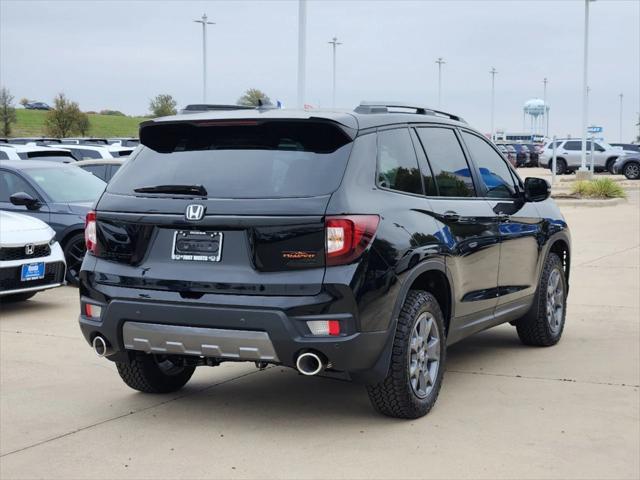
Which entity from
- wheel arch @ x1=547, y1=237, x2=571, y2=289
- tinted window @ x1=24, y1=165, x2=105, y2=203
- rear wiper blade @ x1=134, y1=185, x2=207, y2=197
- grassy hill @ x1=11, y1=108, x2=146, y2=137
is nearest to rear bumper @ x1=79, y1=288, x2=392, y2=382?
rear wiper blade @ x1=134, y1=185, x2=207, y2=197

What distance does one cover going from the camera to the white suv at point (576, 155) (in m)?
50.3

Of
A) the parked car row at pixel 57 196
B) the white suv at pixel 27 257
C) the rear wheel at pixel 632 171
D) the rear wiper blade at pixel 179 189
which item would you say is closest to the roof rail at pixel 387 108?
the rear wiper blade at pixel 179 189

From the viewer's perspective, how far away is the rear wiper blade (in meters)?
5.39

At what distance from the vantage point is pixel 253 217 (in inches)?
203

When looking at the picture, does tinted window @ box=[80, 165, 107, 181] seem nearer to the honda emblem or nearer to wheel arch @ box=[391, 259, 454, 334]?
wheel arch @ box=[391, 259, 454, 334]

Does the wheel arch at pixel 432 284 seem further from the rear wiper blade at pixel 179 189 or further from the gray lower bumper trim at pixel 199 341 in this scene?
the rear wiper blade at pixel 179 189

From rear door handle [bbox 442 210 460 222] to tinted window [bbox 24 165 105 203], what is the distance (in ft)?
23.1

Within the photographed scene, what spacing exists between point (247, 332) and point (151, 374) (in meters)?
1.37

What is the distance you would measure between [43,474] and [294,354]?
137 cm

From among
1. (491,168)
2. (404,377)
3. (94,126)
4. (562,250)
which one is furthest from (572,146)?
(94,126)

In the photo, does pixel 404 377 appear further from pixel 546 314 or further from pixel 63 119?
pixel 63 119

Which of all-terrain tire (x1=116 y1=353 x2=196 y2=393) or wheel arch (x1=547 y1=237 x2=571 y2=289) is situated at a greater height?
wheel arch (x1=547 y1=237 x2=571 y2=289)

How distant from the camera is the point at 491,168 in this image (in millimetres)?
7172

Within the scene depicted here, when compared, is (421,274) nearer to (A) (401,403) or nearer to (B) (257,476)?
→ (A) (401,403)
